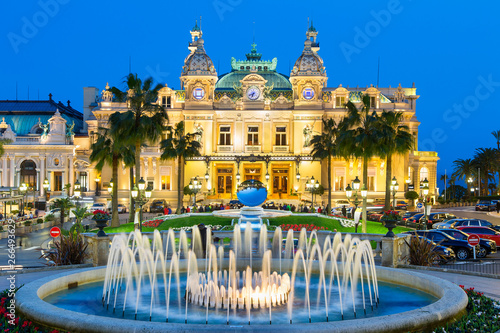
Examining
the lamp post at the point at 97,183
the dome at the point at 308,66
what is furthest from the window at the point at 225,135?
the lamp post at the point at 97,183

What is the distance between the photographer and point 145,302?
14977 mm

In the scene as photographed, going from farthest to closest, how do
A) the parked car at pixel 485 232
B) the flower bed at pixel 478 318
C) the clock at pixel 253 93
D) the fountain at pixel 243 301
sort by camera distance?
the clock at pixel 253 93
the parked car at pixel 485 232
the flower bed at pixel 478 318
the fountain at pixel 243 301

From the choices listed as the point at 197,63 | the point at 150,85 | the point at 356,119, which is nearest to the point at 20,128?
the point at 197,63

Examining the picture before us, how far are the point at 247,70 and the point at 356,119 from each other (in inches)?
1377

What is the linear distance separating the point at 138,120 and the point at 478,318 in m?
30.5

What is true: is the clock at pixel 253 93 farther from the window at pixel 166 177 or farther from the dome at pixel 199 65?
the window at pixel 166 177

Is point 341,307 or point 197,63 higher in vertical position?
point 197,63

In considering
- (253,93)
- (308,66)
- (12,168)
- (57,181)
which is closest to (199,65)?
(253,93)

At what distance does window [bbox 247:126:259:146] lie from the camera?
71.6 metres

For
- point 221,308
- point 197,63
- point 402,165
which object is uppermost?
point 197,63

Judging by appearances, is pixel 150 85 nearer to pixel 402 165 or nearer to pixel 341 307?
pixel 341 307

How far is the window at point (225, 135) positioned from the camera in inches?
2825

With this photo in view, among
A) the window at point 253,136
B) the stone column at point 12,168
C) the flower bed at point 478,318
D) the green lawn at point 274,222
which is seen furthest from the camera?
the stone column at point 12,168

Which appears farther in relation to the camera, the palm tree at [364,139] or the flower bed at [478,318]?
the palm tree at [364,139]
